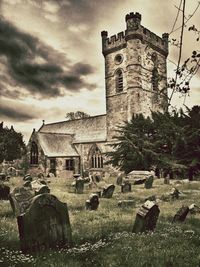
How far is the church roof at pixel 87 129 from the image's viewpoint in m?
36.1

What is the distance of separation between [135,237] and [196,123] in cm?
1918

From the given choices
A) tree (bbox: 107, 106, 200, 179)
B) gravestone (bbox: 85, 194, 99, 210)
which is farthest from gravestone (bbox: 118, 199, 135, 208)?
tree (bbox: 107, 106, 200, 179)

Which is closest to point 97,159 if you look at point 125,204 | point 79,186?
point 79,186

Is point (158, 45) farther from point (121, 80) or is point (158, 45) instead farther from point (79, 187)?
point (79, 187)

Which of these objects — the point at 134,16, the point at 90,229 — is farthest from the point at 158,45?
the point at 90,229

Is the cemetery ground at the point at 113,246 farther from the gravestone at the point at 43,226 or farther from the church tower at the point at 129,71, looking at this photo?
the church tower at the point at 129,71

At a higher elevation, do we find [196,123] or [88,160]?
[196,123]

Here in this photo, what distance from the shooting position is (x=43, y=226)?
5.47 m

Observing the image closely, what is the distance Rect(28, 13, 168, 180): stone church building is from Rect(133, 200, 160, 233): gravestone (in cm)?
2391

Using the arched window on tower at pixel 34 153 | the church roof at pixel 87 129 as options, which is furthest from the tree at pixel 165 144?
the arched window on tower at pixel 34 153

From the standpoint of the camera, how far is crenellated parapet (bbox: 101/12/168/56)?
31.0 meters

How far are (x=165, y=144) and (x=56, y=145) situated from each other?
52.5 feet

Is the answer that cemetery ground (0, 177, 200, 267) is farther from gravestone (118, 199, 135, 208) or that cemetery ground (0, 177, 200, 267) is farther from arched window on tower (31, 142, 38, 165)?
arched window on tower (31, 142, 38, 165)

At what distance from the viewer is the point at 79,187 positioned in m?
15.5
